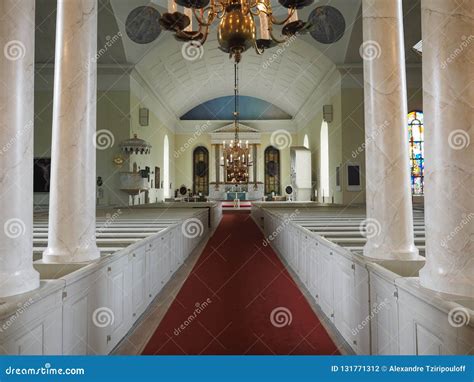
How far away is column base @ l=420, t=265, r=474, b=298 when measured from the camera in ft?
5.26

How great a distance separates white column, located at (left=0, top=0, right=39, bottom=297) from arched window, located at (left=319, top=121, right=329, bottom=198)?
12.6 m

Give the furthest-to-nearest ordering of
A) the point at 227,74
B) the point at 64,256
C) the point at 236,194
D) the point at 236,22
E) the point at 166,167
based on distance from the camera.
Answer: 1. the point at 236,194
2. the point at 166,167
3. the point at 227,74
4. the point at 236,22
5. the point at 64,256

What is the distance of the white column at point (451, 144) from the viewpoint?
161cm

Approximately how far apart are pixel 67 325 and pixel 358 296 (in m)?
1.85

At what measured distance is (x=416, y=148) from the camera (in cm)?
1273

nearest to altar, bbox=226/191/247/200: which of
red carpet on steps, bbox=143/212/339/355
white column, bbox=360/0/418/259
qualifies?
red carpet on steps, bbox=143/212/339/355

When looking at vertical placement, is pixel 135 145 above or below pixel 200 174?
below

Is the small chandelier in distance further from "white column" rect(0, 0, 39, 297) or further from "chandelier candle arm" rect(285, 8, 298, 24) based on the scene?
"white column" rect(0, 0, 39, 297)

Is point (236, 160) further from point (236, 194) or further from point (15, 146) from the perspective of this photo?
point (15, 146)

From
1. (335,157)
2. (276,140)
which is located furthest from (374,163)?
(276,140)

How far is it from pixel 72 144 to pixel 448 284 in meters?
2.52

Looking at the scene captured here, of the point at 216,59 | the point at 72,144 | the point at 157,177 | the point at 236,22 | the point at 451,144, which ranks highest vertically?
the point at 216,59

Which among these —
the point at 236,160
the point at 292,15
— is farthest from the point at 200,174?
the point at 292,15

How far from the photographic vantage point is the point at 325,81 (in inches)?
516
